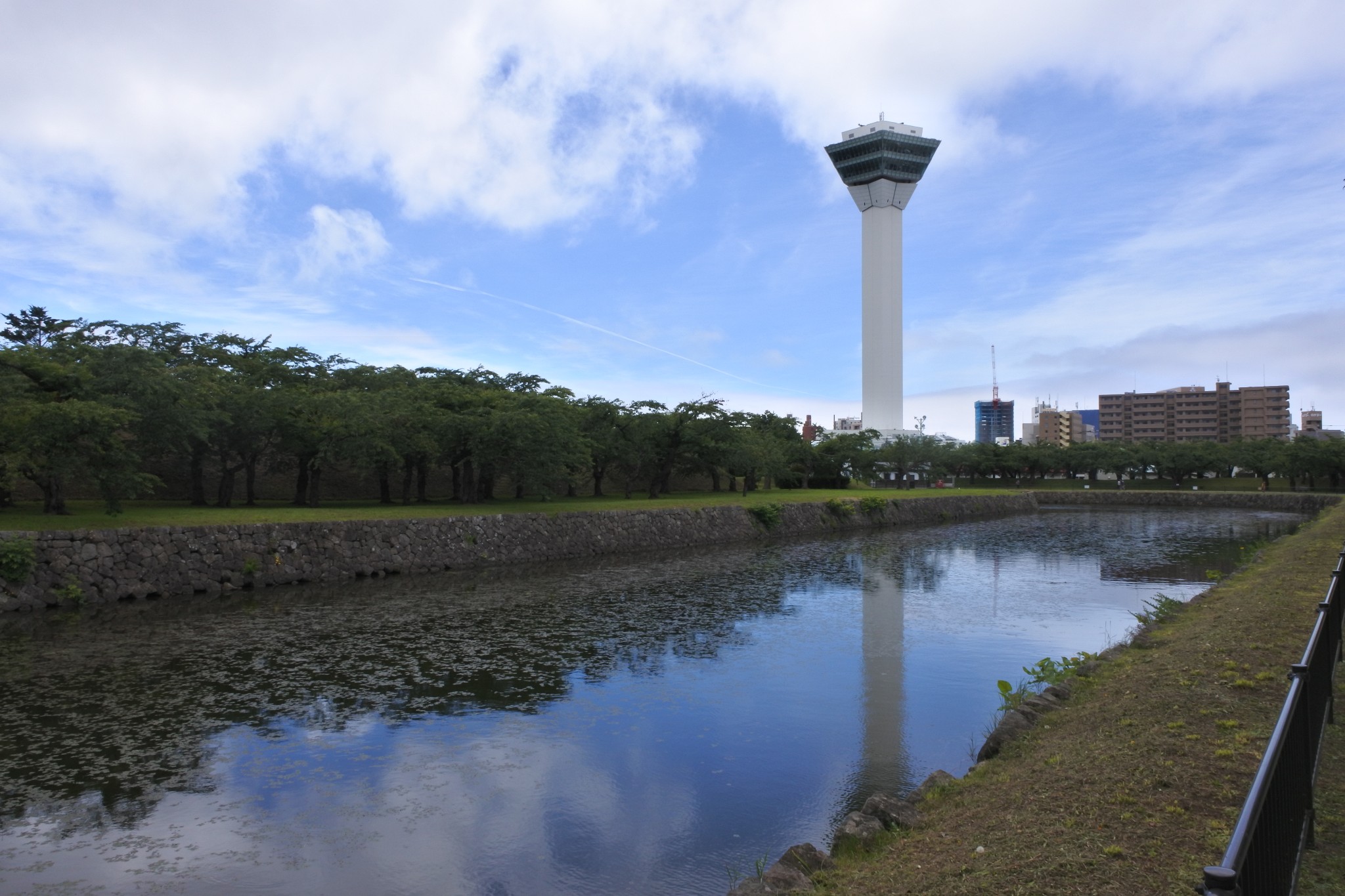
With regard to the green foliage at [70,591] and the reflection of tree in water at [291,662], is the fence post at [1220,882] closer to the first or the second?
the reflection of tree in water at [291,662]

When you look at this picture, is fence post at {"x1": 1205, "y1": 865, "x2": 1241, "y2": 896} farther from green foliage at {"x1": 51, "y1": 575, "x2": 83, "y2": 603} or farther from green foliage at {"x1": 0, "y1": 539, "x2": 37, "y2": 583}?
green foliage at {"x1": 51, "y1": 575, "x2": 83, "y2": 603}

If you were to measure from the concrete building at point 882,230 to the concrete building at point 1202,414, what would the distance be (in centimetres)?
4433

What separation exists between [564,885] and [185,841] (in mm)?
3382

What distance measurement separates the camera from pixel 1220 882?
2.45 meters

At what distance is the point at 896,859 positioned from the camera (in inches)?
212

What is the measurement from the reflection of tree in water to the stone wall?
126cm

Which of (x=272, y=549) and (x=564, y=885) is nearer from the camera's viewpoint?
(x=564, y=885)

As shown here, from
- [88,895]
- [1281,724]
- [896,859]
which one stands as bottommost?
[88,895]

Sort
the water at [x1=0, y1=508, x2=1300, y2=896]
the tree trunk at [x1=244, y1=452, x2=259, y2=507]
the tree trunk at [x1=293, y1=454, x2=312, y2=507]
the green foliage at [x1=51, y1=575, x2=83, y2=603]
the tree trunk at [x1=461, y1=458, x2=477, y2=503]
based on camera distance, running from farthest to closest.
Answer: the tree trunk at [x1=461, y1=458, x2=477, y2=503]
the tree trunk at [x1=293, y1=454, x2=312, y2=507]
the tree trunk at [x1=244, y1=452, x2=259, y2=507]
the green foliage at [x1=51, y1=575, x2=83, y2=603]
the water at [x1=0, y1=508, x2=1300, y2=896]

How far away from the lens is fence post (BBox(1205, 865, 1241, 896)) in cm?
243

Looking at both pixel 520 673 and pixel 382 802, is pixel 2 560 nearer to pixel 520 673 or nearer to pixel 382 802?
pixel 520 673

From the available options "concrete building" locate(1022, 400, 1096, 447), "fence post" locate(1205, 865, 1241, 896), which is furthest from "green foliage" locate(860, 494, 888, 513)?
"concrete building" locate(1022, 400, 1096, 447)

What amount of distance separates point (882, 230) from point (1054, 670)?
95459mm

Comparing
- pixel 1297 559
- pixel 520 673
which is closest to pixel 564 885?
pixel 520 673
